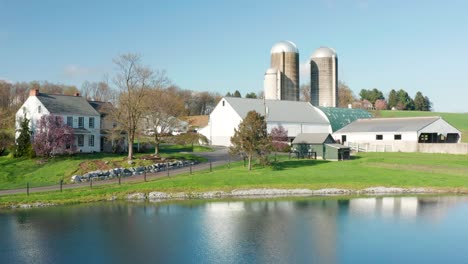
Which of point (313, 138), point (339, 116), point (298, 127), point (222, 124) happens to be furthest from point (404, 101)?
point (313, 138)

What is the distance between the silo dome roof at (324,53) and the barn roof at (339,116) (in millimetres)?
13696

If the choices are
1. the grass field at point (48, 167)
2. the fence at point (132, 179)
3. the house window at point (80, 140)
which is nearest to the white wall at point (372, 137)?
the fence at point (132, 179)

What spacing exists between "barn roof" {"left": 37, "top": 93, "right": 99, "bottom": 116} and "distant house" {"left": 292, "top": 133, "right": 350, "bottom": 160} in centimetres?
2745

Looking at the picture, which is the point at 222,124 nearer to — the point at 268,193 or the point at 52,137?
the point at 52,137

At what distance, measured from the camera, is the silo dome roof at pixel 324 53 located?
104500 mm

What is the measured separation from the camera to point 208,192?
43.8 m

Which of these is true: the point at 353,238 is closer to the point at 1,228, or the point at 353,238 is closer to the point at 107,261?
the point at 107,261

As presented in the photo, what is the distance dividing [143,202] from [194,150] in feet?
111

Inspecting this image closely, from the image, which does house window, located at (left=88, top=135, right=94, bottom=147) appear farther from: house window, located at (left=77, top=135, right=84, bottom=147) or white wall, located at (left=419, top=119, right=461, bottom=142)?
white wall, located at (left=419, top=119, right=461, bottom=142)

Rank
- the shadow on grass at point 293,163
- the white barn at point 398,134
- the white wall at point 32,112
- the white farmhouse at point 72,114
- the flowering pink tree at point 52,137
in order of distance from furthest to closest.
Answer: the white barn at point 398,134, the white farmhouse at point 72,114, the white wall at point 32,112, the flowering pink tree at point 52,137, the shadow on grass at point 293,163

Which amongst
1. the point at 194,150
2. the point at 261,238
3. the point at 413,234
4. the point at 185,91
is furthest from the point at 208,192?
the point at 185,91

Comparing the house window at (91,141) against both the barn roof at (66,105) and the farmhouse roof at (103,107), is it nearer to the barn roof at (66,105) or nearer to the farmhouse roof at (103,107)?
the barn roof at (66,105)

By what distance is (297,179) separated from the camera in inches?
1848

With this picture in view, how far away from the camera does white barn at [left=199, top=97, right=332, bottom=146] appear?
8300cm
